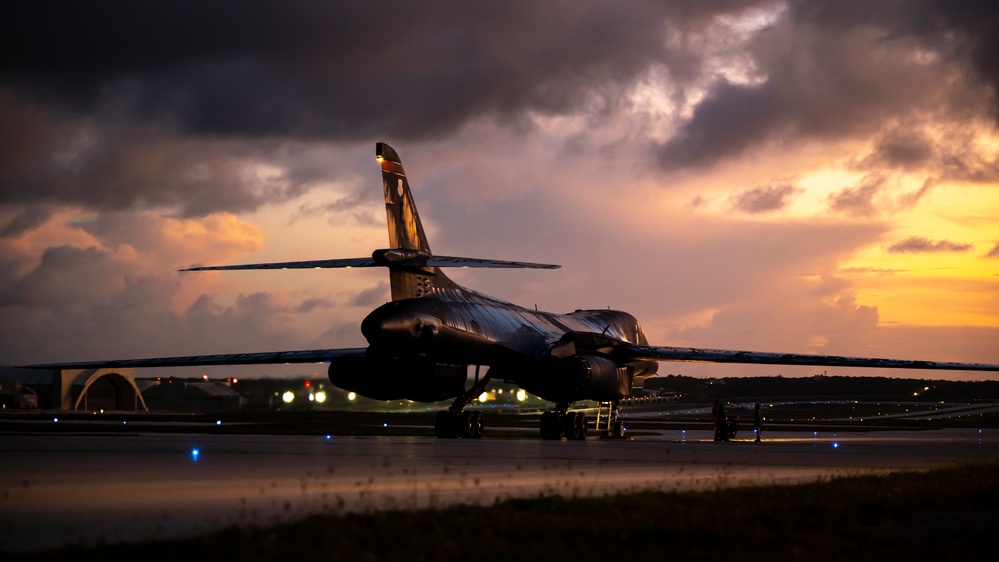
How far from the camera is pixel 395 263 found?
29766 millimetres

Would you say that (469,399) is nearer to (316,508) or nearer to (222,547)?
(316,508)

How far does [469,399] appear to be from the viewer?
3431 centimetres

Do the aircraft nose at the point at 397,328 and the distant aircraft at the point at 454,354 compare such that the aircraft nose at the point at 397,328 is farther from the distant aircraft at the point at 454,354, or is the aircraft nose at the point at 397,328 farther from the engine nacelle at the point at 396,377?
the engine nacelle at the point at 396,377

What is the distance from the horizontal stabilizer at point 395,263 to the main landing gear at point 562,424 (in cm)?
672

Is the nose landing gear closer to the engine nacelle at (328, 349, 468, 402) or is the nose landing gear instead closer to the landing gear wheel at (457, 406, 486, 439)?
the landing gear wheel at (457, 406, 486, 439)

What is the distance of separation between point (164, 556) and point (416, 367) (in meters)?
24.2

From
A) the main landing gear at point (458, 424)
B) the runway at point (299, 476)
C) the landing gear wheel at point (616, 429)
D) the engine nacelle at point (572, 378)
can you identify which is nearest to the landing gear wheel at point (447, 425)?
the main landing gear at point (458, 424)

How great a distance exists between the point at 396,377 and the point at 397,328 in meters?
4.53

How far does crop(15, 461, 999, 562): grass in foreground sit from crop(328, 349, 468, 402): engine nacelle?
65.5 ft

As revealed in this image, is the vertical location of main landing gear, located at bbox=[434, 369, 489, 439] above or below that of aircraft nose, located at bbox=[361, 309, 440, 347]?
below

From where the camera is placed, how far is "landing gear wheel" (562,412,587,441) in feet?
113

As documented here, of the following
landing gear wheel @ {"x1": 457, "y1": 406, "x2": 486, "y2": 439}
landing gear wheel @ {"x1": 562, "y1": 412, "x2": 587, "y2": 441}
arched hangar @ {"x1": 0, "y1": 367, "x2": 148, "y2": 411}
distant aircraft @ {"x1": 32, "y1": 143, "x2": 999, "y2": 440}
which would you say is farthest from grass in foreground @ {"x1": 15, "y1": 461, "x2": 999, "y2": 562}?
arched hangar @ {"x1": 0, "y1": 367, "x2": 148, "y2": 411}

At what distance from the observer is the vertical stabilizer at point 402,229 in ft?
101

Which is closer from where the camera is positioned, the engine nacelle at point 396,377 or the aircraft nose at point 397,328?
the aircraft nose at point 397,328
